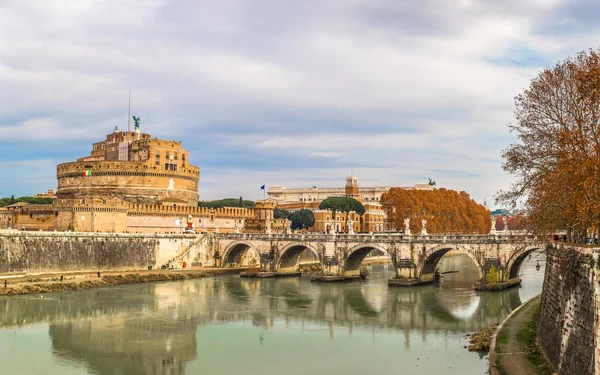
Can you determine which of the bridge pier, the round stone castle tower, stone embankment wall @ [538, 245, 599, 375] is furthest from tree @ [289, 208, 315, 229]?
stone embankment wall @ [538, 245, 599, 375]

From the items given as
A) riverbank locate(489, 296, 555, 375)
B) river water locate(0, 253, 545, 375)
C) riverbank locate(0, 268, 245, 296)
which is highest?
riverbank locate(0, 268, 245, 296)

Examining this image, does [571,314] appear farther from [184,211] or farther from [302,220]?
[302,220]

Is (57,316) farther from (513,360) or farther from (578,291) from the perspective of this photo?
(578,291)

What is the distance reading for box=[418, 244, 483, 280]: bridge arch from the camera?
46875mm

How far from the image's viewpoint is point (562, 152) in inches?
856

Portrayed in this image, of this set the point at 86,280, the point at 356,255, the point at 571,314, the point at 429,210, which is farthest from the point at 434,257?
the point at 571,314

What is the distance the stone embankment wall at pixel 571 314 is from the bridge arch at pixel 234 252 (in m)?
43.6

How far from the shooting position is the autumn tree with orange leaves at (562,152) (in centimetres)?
2008

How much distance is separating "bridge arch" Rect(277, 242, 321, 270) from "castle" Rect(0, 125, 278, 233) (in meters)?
13.3

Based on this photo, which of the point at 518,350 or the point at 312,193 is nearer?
the point at 518,350

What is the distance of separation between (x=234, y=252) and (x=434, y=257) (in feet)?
77.3

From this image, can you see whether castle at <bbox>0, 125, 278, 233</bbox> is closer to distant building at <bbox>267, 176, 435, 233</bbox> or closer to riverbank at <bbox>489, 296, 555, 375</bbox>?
distant building at <bbox>267, 176, 435, 233</bbox>

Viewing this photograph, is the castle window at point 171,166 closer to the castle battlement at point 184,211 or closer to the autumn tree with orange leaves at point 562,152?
the castle battlement at point 184,211

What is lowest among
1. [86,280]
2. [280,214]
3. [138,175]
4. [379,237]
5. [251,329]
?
[251,329]
